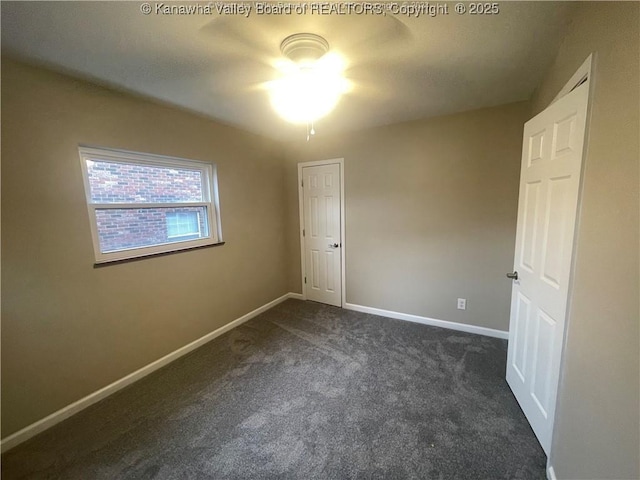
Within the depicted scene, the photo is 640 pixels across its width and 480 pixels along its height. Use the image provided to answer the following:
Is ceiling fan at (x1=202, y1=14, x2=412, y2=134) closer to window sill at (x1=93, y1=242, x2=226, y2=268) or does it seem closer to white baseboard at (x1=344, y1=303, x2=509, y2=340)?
window sill at (x1=93, y1=242, x2=226, y2=268)

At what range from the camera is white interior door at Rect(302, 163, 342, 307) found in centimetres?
354

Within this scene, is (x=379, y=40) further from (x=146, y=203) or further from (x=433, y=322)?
(x=433, y=322)

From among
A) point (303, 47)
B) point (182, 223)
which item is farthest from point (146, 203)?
point (303, 47)

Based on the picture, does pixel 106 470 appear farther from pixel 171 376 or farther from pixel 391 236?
pixel 391 236

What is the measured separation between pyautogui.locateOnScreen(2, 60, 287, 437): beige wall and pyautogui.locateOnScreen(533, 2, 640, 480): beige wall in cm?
287

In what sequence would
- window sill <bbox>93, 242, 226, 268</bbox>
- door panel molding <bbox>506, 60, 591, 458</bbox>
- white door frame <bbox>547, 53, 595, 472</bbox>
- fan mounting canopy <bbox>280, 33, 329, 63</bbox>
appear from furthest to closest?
window sill <bbox>93, 242, 226, 268</bbox> < fan mounting canopy <bbox>280, 33, 329, 63</bbox> < door panel molding <bbox>506, 60, 591, 458</bbox> < white door frame <bbox>547, 53, 595, 472</bbox>

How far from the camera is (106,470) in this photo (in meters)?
1.47

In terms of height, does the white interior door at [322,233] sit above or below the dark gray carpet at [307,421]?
above

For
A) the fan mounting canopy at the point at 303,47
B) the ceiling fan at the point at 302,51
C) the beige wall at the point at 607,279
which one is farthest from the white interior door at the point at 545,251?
the fan mounting canopy at the point at 303,47

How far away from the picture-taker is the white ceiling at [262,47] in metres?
1.28

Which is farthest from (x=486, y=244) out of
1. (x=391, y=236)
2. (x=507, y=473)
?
(x=507, y=473)

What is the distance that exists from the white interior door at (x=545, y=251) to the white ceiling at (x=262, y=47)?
19.0 inches

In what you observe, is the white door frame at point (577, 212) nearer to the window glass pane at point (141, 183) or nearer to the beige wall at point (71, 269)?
the beige wall at point (71, 269)

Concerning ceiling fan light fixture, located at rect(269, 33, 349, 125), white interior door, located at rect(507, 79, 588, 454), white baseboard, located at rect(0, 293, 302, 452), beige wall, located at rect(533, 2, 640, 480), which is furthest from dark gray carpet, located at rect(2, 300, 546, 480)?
ceiling fan light fixture, located at rect(269, 33, 349, 125)
